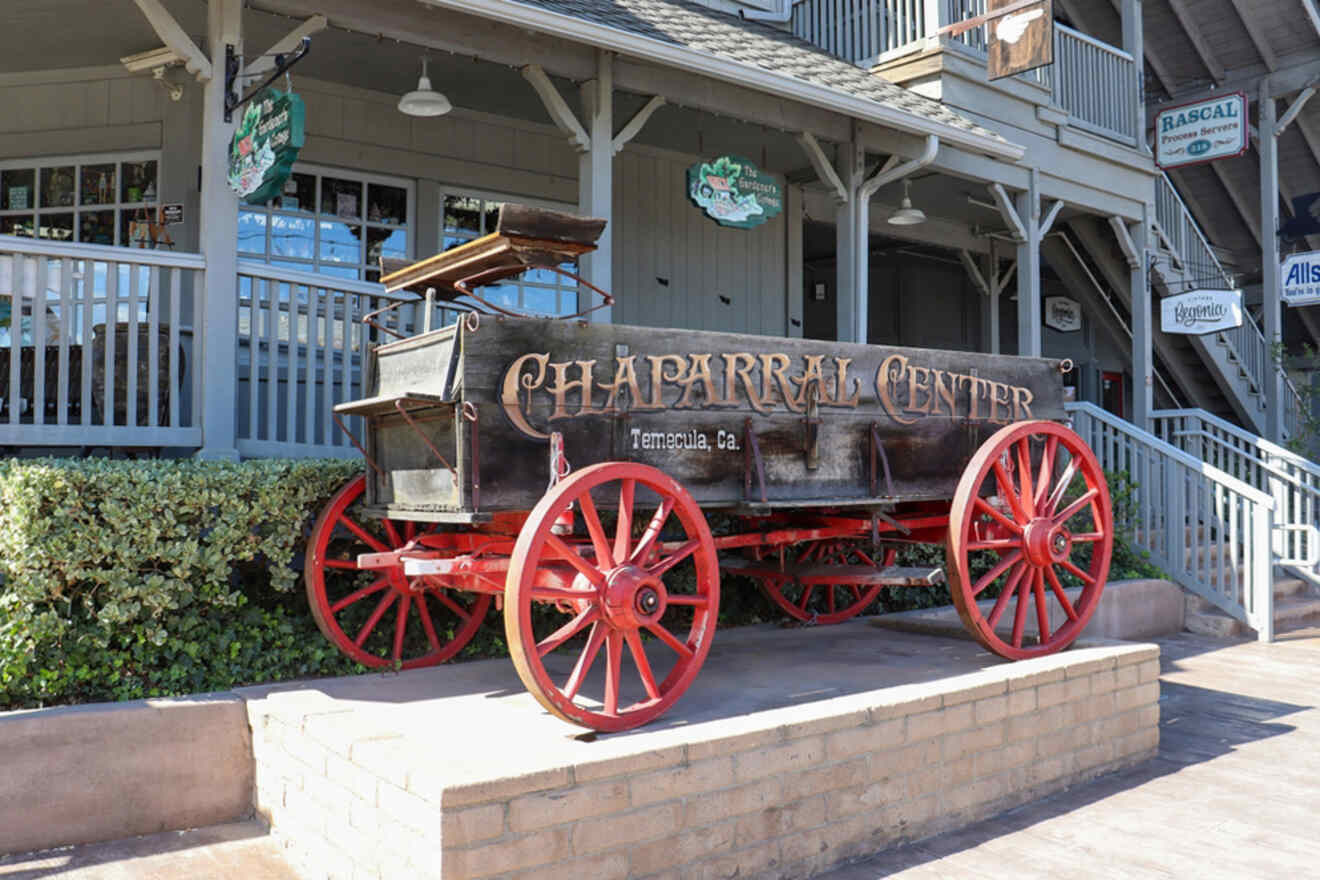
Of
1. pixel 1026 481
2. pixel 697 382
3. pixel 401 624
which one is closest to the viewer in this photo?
pixel 697 382

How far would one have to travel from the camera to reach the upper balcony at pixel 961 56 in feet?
32.7

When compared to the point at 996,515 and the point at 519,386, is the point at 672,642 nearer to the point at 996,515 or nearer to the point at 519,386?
the point at 519,386

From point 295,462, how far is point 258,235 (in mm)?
3808

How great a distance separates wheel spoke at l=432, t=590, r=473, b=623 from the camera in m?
5.02

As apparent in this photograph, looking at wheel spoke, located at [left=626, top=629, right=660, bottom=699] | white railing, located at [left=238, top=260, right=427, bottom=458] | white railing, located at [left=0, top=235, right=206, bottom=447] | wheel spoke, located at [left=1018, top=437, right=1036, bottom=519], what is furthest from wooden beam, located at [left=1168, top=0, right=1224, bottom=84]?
wheel spoke, located at [left=626, top=629, right=660, bottom=699]

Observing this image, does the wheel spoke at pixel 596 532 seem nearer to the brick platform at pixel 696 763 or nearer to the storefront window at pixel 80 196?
the brick platform at pixel 696 763

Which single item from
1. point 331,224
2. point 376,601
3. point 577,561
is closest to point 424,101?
point 331,224

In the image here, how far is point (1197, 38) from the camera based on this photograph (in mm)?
13375

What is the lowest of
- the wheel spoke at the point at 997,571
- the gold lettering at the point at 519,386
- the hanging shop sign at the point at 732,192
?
the wheel spoke at the point at 997,571

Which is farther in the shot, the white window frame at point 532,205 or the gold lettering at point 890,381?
the white window frame at point 532,205

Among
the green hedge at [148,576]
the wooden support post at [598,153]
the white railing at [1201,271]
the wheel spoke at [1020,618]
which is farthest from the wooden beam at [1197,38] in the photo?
the green hedge at [148,576]

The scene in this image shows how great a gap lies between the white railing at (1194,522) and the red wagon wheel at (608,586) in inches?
238

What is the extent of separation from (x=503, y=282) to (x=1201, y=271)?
8.72 m

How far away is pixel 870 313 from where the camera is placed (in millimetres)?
15297
